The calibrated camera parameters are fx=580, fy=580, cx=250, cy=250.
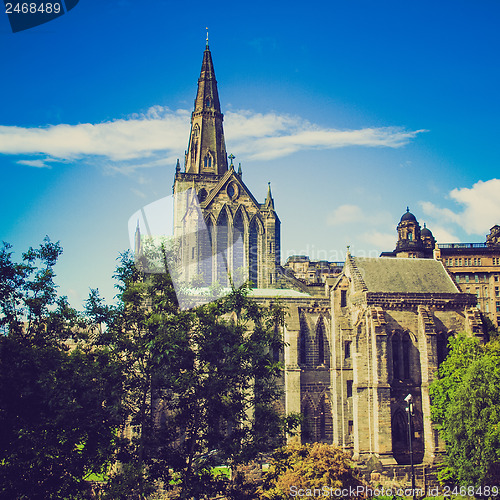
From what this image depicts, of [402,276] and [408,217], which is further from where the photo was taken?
[408,217]

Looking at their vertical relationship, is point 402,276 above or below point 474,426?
above

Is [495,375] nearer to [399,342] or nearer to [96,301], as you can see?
[399,342]

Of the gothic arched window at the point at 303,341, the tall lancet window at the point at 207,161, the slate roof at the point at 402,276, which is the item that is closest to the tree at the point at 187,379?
the gothic arched window at the point at 303,341

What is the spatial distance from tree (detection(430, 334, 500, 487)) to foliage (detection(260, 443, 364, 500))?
32.5 ft

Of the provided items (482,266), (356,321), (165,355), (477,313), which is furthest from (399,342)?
(482,266)

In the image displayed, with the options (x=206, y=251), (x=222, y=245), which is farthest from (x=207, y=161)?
(x=206, y=251)

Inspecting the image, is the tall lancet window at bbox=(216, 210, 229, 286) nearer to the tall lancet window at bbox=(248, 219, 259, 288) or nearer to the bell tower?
the bell tower

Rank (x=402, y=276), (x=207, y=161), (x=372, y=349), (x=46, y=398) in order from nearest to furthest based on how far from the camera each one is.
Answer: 1. (x=46, y=398)
2. (x=372, y=349)
3. (x=402, y=276)
4. (x=207, y=161)

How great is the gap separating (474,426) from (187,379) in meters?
22.3

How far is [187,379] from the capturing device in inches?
1050

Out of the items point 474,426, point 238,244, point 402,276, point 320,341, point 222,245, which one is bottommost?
point 474,426

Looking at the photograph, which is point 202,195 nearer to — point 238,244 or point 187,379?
point 238,244

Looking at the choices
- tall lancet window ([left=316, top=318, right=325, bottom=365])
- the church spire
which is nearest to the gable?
the church spire

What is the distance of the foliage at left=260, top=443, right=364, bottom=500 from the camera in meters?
30.4
